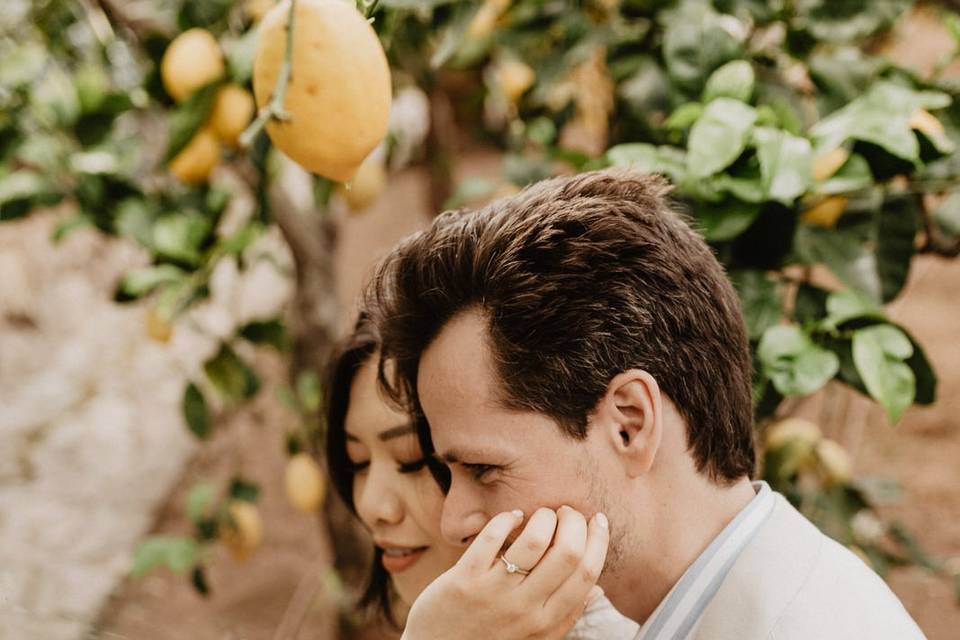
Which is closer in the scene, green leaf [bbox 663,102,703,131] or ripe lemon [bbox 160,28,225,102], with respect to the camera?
green leaf [bbox 663,102,703,131]

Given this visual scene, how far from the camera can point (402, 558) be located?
50.6 inches

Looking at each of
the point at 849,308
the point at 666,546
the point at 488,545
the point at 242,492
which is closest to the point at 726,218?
the point at 849,308

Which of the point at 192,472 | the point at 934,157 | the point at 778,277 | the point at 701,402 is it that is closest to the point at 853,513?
the point at 778,277

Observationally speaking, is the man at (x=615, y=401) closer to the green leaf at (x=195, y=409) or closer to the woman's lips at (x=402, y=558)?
the woman's lips at (x=402, y=558)

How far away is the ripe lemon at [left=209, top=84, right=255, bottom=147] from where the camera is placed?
146cm

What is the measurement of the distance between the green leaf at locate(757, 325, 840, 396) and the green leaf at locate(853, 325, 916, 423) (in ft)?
0.13

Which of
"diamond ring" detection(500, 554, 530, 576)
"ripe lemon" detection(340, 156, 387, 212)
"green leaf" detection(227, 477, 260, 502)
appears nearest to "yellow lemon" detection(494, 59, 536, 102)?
"ripe lemon" detection(340, 156, 387, 212)

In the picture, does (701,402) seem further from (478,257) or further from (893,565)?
(893,565)

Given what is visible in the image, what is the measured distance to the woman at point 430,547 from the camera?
0.85 metres

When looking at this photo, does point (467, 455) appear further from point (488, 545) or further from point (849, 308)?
point (849, 308)

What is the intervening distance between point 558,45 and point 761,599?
3.78ft

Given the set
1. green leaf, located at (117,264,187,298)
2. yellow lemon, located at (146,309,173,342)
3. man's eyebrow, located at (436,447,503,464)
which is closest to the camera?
man's eyebrow, located at (436,447,503,464)

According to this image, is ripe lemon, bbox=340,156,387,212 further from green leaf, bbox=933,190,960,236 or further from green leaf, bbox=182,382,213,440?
green leaf, bbox=933,190,960,236

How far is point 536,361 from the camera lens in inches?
36.9
